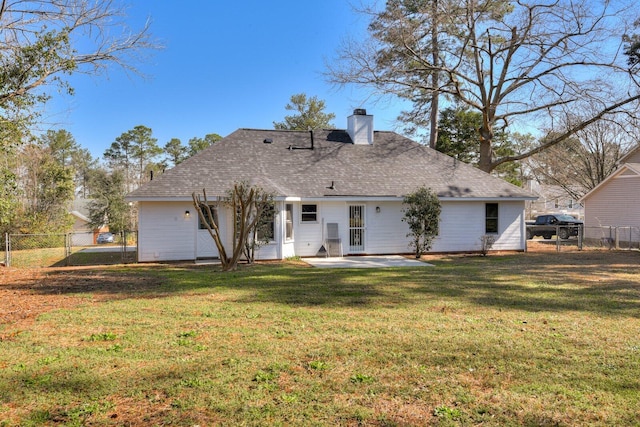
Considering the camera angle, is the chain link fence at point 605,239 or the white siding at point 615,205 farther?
the white siding at point 615,205

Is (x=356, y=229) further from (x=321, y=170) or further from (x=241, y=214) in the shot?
(x=241, y=214)

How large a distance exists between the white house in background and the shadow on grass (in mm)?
1855

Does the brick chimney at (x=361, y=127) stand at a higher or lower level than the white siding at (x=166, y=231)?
higher

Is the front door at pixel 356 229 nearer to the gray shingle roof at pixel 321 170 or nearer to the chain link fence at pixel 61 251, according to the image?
the gray shingle roof at pixel 321 170

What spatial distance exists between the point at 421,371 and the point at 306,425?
5.13ft

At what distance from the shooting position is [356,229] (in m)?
16.8

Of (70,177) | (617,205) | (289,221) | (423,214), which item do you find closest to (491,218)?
(423,214)

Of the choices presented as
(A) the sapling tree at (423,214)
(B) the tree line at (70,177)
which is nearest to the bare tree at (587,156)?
(A) the sapling tree at (423,214)

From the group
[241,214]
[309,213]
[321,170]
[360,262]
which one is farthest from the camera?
[321,170]

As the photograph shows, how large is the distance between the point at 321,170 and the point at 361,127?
12.8ft

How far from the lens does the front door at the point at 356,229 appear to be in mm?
16719

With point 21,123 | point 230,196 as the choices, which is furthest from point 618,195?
point 21,123

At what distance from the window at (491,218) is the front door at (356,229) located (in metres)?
5.64

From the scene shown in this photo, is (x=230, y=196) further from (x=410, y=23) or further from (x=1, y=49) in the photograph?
(x=410, y=23)
